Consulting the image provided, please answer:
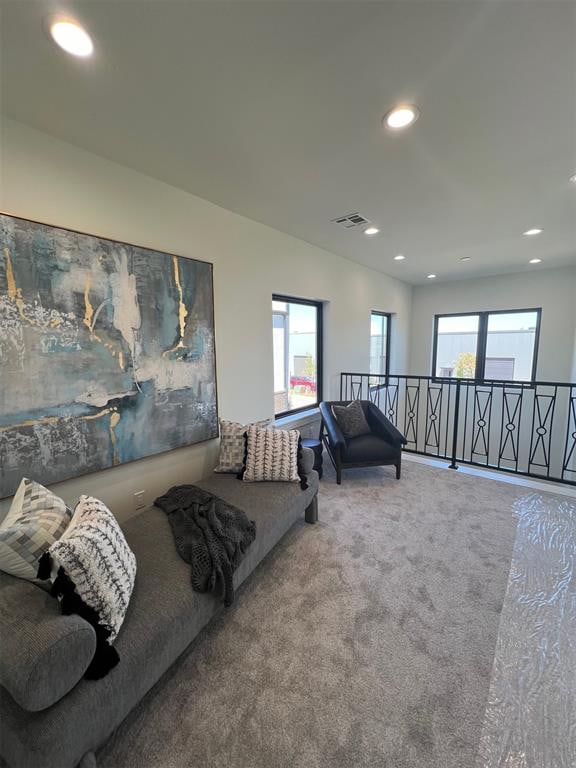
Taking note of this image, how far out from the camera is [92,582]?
1122mm

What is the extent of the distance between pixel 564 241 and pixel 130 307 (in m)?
4.61

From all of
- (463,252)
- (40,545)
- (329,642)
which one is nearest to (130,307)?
(40,545)

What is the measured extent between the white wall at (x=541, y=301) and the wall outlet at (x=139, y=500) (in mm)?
5864

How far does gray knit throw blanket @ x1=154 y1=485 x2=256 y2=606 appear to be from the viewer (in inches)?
58.0

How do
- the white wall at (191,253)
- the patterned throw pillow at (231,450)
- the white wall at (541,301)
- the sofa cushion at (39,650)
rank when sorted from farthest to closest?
the white wall at (541,301) → the patterned throw pillow at (231,450) → the white wall at (191,253) → the sofa cushion at (39,650)

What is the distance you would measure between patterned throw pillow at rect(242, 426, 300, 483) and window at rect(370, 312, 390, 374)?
3319 mm

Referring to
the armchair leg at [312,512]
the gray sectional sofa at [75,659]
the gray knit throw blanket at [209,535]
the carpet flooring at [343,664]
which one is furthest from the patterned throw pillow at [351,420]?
the gray sectional sofa at [75,659]

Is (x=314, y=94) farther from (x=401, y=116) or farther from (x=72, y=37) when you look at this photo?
(x=72, y=37)

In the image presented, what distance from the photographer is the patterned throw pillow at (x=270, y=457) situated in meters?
2.31

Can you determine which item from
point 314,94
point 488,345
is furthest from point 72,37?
point 488,345

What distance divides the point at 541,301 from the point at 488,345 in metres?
1.01

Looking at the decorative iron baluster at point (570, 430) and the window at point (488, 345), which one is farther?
the window at point (488, 345)

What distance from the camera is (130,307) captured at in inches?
78.8

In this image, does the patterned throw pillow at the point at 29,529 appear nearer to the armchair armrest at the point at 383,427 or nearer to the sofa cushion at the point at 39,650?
the sofa cushion at the point at 39,650
